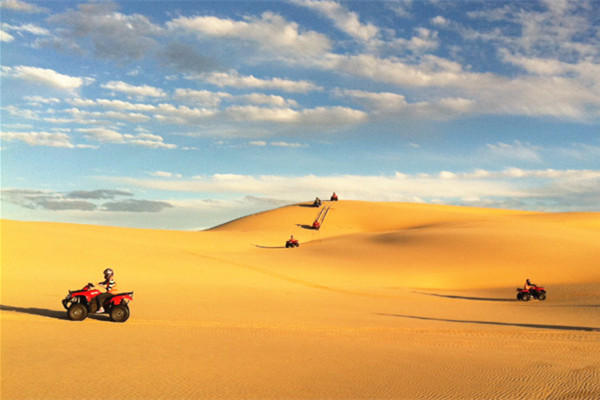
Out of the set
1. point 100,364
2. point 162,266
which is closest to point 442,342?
point 100,364

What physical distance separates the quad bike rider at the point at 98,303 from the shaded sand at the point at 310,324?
324 mm

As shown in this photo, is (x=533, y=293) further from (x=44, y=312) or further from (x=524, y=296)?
(x=44, y=312)

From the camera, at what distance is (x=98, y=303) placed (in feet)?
41.3

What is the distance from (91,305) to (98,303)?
173 mm

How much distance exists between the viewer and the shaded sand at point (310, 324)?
737 cm

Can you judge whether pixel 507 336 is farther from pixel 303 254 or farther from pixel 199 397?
pixel 303 254

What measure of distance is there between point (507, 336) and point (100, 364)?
9.62 meters

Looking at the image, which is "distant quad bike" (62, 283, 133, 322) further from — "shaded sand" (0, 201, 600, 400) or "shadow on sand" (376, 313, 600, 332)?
"shadow on sand" (376, 313, 600, 332)

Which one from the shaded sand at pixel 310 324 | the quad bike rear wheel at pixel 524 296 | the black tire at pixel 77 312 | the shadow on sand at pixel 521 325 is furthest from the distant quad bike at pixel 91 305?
the quad bike rear wheel at pixel 524 296

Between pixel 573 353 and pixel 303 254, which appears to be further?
pixel 303 254

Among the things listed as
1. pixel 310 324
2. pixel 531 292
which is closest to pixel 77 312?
pixel 310 324

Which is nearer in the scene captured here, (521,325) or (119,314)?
(119,314)

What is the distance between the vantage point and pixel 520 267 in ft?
103

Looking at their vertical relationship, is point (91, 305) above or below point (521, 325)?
above
